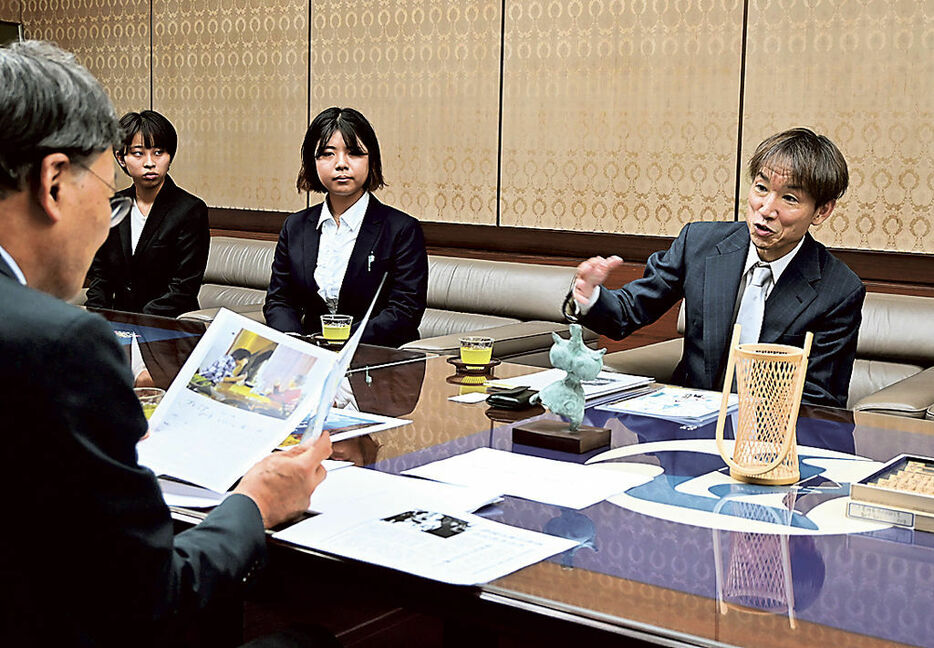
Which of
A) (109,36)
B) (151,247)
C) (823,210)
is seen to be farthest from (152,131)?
(109,36)

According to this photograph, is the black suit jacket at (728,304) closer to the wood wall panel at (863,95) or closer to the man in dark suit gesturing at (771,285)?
the man in dark suit gesturing at (771,285)

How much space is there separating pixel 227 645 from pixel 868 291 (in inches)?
137

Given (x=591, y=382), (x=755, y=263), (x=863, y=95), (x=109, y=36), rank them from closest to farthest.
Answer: (x=591, y=382), (x=755, y=263), (x=863, y=95), (x=109, y=36)

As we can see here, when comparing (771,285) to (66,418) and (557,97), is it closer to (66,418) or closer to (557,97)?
(66,418)

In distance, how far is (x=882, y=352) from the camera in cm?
414

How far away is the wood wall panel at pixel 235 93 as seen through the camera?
21.7 feet

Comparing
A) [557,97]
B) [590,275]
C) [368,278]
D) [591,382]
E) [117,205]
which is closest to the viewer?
[117,205]

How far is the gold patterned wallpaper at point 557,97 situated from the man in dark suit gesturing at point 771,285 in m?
1.82

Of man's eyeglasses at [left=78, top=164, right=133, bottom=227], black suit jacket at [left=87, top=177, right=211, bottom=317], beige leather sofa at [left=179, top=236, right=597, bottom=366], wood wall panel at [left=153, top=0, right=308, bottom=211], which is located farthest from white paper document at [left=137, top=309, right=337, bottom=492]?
wood wall panel at [left=153, top=0, right=308, bottom=211]

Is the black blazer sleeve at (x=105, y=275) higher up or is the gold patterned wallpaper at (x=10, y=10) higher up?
the gold patterned wallpaper at (x=10, y=10)

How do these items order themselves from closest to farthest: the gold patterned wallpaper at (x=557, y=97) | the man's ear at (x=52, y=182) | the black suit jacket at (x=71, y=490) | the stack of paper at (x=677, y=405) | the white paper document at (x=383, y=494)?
the black suit jacket at (x=71, y=490), the man's ear at (x=52, y=182), the white paper document at (x=383, y=494), the stack of paper at (x=677, y=405), the gold patterned wallpaper at (x=557, y=97)

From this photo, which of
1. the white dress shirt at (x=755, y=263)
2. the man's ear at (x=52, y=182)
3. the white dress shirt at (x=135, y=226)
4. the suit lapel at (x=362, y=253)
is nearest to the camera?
the man's ear at (x=52, y=182)

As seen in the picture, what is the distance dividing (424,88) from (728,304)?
3.32m

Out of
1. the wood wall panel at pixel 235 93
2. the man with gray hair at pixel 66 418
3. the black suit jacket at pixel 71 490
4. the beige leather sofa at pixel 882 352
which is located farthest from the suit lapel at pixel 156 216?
the black suit jacket at pixel 71 490
